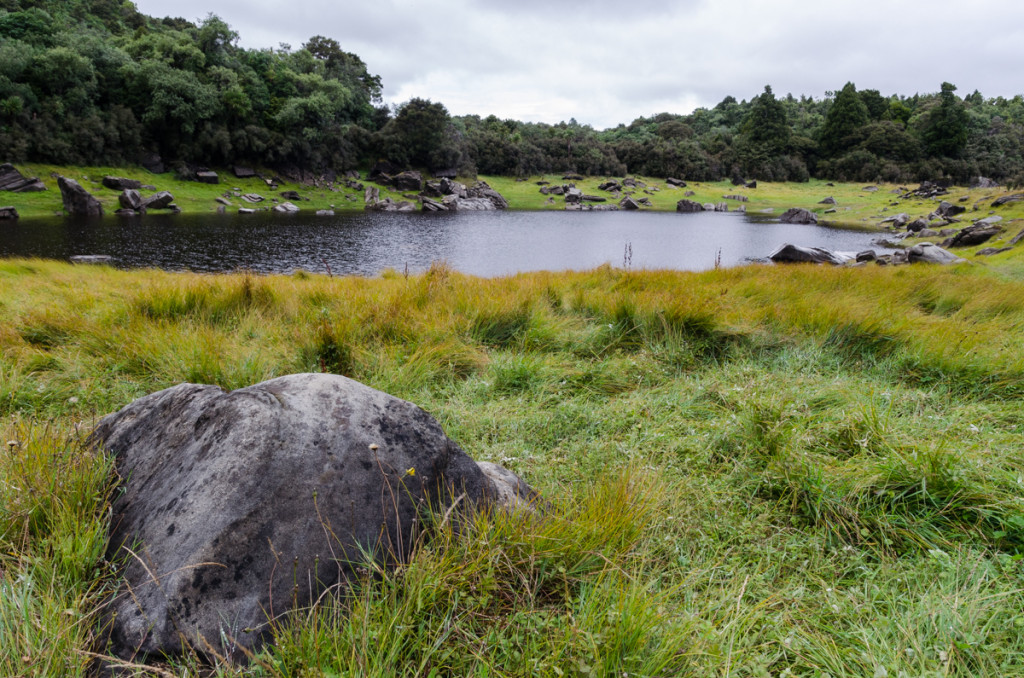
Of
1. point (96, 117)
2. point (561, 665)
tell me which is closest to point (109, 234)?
point (96, 117)

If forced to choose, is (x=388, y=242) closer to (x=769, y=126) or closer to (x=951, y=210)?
(x=951, y=210)

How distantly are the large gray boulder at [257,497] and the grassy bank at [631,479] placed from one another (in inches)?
4.7

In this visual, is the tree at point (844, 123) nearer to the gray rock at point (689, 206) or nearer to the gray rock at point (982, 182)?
the gray rock at point (982, 182)

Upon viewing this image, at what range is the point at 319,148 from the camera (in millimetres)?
70375

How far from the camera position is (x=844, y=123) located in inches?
3915

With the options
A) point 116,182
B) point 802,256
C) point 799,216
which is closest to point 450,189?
point 116,182

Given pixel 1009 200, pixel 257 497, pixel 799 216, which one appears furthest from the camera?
pixel 799 216

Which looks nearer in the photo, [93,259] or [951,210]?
[93,259]

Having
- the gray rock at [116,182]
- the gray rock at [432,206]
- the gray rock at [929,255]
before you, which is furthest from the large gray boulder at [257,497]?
the gray rock at [432,206]

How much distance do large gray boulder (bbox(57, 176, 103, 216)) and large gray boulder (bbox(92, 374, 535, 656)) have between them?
5285 cm

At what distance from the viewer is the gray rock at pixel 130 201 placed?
43.6 m

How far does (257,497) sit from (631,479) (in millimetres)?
1949

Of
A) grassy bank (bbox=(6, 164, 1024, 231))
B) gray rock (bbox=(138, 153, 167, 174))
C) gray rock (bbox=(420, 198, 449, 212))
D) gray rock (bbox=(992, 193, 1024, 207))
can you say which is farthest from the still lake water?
gray rock (bbox=(138, 153, 167, 174))

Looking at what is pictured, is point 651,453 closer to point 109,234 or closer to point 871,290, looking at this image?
point 871,290
